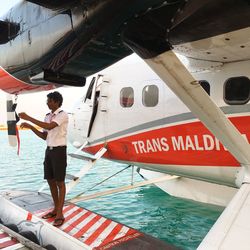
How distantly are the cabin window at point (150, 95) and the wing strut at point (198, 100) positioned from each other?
231 centimetres

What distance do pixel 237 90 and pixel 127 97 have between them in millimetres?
2273

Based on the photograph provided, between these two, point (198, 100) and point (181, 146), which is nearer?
point (198, 100)

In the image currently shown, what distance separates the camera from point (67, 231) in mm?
4867

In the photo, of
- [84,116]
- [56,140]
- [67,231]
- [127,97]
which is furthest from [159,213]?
[56,140]

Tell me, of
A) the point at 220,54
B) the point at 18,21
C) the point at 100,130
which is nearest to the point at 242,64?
the point at 220,54

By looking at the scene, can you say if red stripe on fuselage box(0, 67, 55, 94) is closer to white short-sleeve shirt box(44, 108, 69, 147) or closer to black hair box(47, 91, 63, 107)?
black hair box(47, 91, 63, 107)

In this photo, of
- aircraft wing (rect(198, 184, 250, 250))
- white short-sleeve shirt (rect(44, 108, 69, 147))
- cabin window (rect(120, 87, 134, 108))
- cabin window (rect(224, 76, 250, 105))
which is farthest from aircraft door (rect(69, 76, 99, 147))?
aircraft wing (rect(198, 184, 250, 250))

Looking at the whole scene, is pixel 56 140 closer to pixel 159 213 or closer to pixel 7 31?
pixel 7 31

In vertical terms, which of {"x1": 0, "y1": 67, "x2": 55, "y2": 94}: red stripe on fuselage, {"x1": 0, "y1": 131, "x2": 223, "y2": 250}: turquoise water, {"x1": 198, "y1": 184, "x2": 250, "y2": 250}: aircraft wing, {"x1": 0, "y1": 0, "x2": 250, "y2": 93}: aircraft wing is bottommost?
{"x1": 0, "y1": 131, "x2": 223, "y2": 250}: turquoise water

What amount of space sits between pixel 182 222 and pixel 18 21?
5.01 metres

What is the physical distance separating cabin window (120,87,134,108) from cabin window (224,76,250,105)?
1.94 metres

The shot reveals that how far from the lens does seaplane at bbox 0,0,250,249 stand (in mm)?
2816

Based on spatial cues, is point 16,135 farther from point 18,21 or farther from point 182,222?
point 182,222

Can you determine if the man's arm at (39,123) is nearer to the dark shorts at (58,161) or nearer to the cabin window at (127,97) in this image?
the dark shorts at (58,161)
